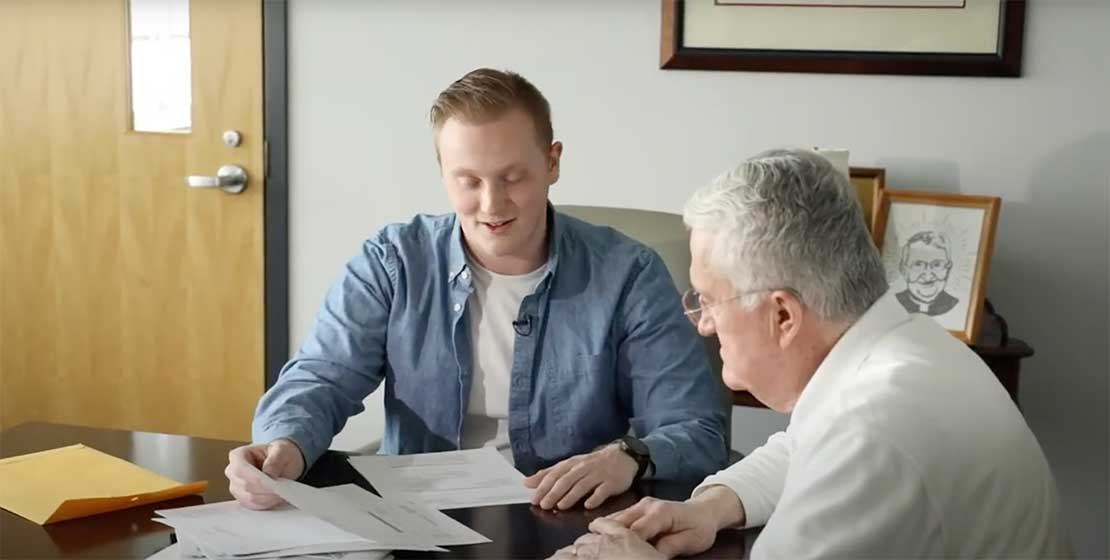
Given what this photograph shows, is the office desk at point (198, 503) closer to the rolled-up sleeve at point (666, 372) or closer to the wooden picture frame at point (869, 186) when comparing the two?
the rolled-up sleeve at point (666, 372)

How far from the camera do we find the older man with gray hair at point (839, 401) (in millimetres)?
1153

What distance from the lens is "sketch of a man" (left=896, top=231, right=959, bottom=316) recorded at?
2.67 metres

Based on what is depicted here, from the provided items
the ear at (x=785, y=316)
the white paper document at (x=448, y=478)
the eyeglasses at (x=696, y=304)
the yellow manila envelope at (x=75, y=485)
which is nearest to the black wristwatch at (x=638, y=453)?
the white paper document at (x=448, y=478)

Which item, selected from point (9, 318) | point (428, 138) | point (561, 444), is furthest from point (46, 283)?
point (561, 444)

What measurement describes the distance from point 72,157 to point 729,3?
5.74ft

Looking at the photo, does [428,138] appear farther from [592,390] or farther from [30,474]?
[30,474]

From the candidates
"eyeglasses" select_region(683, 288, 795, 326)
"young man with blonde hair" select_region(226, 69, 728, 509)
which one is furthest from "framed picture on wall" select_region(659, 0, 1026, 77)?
"eyeglasses" select_region(683, 288, 795, 326)

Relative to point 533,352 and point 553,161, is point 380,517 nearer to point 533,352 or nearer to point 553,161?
point 533,352

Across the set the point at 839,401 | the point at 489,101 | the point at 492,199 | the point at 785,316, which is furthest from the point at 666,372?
the point at 839,401

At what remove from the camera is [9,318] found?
3635mm

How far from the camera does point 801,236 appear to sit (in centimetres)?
129

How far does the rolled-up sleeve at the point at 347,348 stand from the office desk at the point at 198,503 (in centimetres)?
12

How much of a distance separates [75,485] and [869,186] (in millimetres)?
1754

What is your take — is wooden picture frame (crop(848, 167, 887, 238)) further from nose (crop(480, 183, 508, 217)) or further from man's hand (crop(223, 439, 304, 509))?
man's hand (crop(223, 439, 304, 509))
